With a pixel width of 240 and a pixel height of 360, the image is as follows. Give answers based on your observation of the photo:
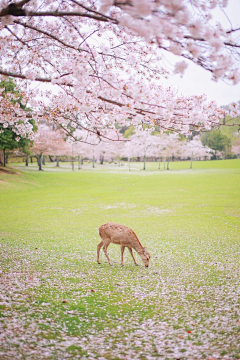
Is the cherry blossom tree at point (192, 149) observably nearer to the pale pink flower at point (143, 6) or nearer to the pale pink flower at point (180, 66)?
the pale pink flower at point (180, 66)

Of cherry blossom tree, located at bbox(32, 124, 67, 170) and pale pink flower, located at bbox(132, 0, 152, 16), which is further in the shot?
cherry blossom tree, located at bbox(32, 124, 67, 170)

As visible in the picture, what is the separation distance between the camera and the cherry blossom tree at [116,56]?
4.20 metres

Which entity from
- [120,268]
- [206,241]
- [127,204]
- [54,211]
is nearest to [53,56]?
[120,268]

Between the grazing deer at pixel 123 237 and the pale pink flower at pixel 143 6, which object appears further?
the grazing deer at pixel 123 237

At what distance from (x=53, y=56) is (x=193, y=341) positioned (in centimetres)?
852

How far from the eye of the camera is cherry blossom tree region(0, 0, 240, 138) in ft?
13.8

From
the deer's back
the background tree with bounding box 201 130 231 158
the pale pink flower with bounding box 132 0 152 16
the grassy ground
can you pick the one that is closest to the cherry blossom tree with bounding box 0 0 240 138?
the pale pink flower with bounding box 132 0 152 16

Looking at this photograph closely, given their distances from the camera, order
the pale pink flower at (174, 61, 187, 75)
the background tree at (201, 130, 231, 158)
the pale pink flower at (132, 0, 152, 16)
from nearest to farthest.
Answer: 1. the pale pink flower at (132, 0, 152, 16)
2. the pale pink flower at (174, 61, 187, 75)
3. the background tree at (201, 130, 231, 158)

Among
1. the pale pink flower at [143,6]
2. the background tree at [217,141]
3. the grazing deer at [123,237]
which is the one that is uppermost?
the background tree at [217,141]

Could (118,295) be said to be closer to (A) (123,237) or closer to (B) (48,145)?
(A) (123,237)

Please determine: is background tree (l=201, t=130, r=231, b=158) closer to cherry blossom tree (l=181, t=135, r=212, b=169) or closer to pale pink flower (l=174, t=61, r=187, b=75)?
cherry blossom tree (l=181, t=135, r=212, b=169)

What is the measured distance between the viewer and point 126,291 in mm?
6355

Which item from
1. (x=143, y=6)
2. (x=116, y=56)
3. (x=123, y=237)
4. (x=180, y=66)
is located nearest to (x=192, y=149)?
(x=116, y=56)

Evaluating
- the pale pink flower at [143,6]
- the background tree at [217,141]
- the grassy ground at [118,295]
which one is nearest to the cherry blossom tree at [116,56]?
the pale pink flower at [143,6]
